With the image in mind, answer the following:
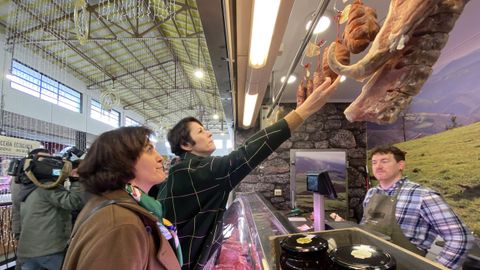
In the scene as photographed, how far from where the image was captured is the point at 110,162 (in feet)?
3.49

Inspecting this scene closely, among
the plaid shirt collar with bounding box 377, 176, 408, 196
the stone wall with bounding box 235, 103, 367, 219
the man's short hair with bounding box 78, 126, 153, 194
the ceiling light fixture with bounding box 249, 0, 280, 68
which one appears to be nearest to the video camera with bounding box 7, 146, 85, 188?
the man's short hair with bounding box 78, 126, 153, 194

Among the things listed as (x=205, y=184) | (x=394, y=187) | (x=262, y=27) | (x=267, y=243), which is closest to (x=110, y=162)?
(x=205, y=184)

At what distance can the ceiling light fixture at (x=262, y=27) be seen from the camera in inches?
45.8

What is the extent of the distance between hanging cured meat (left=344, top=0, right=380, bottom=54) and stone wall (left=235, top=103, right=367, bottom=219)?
4.21 m

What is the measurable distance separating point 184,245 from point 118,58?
7277 millimetres

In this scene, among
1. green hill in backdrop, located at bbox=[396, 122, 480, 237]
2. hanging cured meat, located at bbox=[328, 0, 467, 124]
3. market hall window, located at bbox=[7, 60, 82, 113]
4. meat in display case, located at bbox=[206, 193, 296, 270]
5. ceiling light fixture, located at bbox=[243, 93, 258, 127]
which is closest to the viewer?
hanging cured meat, located at bbox=[328, 0, 467, 124]

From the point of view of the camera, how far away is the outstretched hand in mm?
1227

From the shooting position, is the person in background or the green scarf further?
the green scarf

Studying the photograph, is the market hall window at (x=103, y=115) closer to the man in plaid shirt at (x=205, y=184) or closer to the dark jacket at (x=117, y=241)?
the man in plaid shirt at (x=205, y=184)

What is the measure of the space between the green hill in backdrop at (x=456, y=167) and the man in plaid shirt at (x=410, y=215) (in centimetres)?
101

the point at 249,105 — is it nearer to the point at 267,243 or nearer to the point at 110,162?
the point at 267,243

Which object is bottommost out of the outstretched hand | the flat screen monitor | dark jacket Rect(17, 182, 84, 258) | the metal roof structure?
dark jacket Rect(17, 182, 84, 258)

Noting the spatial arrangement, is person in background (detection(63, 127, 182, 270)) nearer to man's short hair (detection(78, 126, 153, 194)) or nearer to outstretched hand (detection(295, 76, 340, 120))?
man's short hair (detection(78, 126, 153, 194))

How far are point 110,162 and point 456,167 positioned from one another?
3.23 m
